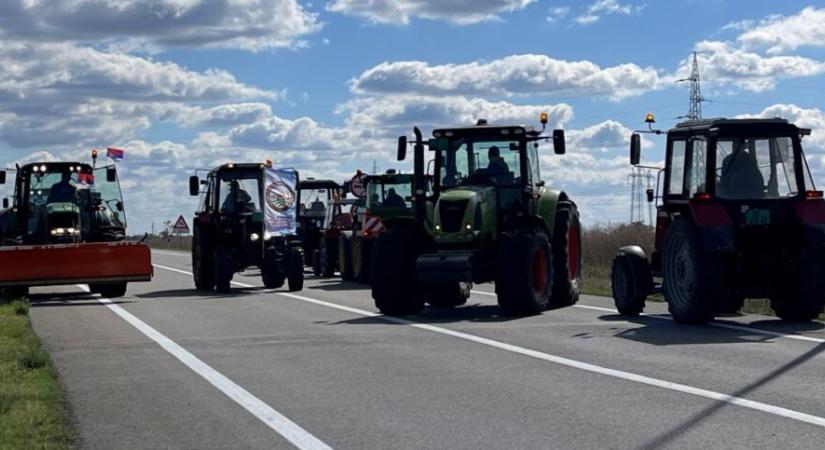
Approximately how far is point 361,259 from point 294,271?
11.1 feet

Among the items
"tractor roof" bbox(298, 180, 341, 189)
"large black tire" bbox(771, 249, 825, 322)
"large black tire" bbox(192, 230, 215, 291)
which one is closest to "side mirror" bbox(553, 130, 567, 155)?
"large black tire" bbox(771, 249, 825, 322)

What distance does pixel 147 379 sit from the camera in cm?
1270

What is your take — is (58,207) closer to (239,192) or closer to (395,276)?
(239,192)

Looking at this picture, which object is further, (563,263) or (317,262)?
(317,262)

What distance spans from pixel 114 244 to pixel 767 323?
42.4 feet

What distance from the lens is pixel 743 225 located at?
17719 mm

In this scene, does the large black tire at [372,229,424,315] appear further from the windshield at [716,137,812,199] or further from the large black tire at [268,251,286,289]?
the large black tire at [268,251,286,289]

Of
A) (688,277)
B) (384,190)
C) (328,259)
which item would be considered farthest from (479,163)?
(328,259)

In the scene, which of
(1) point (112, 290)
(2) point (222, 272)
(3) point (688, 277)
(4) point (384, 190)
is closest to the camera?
(3) point (688, 277)

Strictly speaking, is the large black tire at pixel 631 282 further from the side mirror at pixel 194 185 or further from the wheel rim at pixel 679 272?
the side mirror at pixel 194 185

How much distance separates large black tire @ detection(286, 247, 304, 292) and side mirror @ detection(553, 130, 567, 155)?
29.4 feet

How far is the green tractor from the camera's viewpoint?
63.6ft

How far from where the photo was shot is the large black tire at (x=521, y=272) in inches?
758

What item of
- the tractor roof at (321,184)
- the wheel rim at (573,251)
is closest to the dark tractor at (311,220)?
the tractor roof at (321,184)
